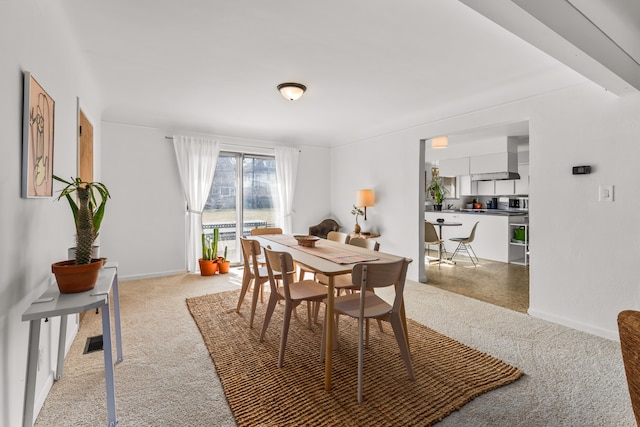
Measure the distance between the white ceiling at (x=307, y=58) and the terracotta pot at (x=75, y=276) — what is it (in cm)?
158

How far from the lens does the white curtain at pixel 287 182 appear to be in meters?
5.70

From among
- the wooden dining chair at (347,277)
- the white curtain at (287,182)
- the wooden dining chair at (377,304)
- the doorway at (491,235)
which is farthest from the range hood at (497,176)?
the wooden dining chair at (377,304)

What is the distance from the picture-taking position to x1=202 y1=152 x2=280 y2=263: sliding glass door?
5.27 meters

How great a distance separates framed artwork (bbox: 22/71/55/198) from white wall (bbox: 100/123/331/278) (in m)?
2.72

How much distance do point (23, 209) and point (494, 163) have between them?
22.4 ft

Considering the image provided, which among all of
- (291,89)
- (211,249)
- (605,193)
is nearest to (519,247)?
→ (605,193)

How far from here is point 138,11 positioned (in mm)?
1991

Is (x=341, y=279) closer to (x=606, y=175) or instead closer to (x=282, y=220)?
(x=606, y=175)

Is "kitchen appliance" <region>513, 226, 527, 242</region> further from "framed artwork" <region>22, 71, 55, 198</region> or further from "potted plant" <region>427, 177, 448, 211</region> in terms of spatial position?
"framed artwork" <region>22, 71, 55, 198</region>

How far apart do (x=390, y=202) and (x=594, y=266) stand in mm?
2582

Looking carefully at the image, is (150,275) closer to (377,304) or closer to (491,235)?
(377,304)

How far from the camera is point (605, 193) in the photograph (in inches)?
105

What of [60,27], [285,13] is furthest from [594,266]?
[60,27]

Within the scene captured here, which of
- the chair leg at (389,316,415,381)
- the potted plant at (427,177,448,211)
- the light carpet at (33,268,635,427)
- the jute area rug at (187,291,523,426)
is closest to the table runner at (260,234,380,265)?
the chair leg at (389,316,415,381)
